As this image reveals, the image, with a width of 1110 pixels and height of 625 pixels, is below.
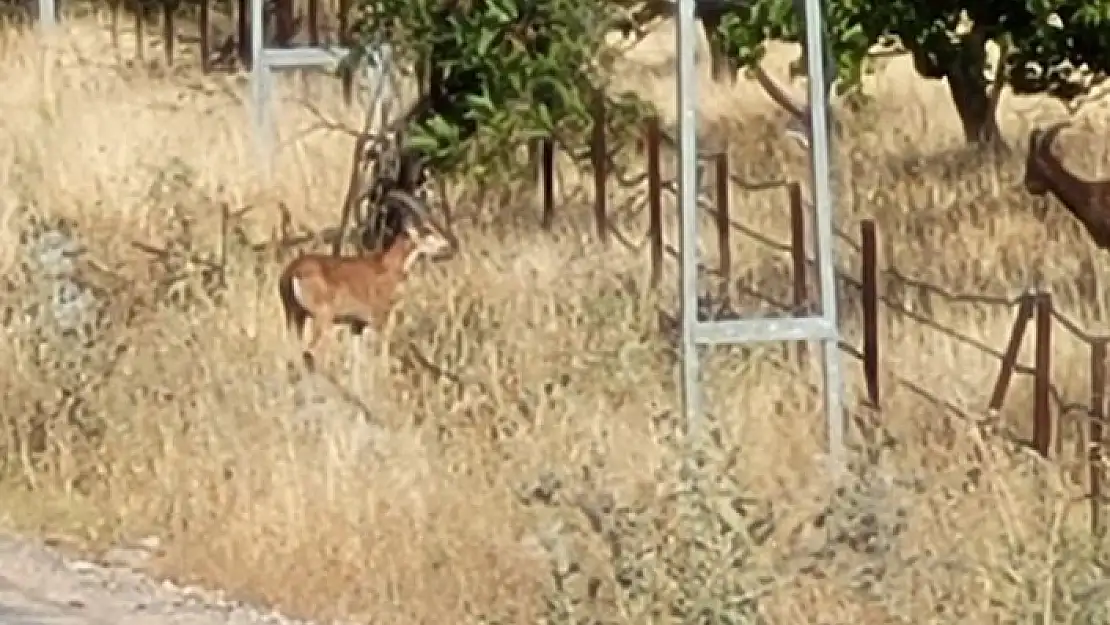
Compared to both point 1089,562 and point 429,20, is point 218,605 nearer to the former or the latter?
point 1089,562

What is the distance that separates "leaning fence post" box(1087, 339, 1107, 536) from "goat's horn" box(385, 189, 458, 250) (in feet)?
11.9

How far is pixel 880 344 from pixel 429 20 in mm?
3274

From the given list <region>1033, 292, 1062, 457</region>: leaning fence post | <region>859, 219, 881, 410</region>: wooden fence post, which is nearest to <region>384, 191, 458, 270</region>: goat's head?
<region>859, 219, 881, 410</region>: wooden fence post

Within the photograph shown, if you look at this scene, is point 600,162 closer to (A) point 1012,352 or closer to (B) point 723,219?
(B) point 723,219

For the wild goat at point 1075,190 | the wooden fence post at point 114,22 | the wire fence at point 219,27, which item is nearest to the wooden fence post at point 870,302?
the wild goat at point 1075,190

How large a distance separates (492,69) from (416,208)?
111cm

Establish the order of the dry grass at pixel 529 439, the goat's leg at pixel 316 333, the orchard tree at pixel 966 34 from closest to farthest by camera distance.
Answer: the dry grass at pixel 529 439 < the goat's leg at pixel 316 333 < the orchard tree at pixel 966 34

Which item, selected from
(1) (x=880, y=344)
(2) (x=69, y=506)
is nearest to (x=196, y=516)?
(2) (x=69, y=506)

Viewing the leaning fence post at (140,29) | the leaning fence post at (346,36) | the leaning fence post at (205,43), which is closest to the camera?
the leaning fence post at (346,36)

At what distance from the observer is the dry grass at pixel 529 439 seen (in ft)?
25.5

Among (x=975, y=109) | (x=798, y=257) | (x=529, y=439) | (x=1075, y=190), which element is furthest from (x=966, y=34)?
(x=529, y=439)

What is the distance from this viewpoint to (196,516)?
30.2 feet

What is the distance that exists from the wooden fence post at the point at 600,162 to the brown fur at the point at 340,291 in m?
1.95

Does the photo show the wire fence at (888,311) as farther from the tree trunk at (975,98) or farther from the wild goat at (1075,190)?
the tree trunk at (975,98)
